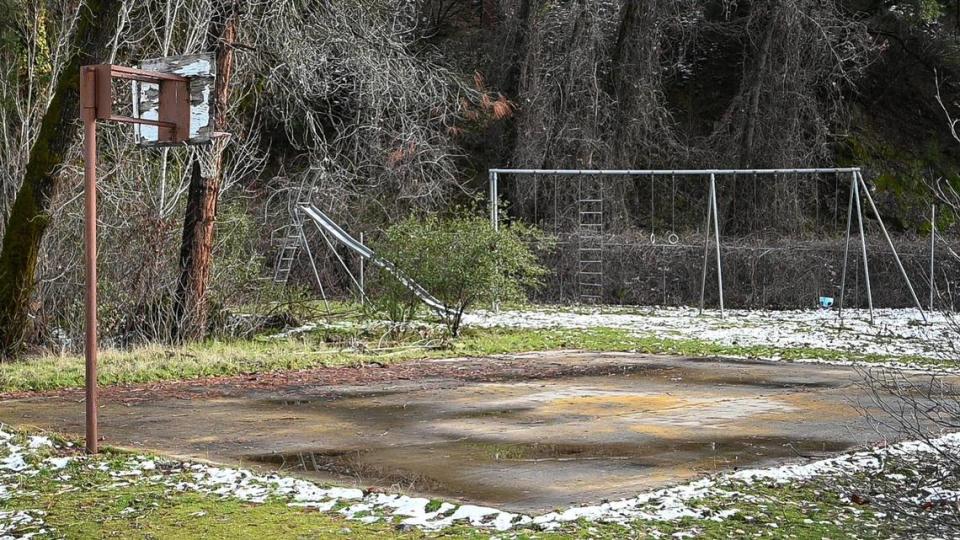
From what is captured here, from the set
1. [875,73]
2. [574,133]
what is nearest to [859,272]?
[574,133]

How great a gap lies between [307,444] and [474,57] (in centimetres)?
1998

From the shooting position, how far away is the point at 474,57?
26.9 m

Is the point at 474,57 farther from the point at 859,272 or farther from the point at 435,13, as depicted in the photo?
the point at 859,272

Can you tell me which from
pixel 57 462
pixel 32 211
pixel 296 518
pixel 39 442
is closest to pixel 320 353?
pixel 32 211


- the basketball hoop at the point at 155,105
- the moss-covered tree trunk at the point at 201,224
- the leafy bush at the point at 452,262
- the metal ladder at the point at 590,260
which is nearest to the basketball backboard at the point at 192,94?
the basketball hoop at the point at 155,105

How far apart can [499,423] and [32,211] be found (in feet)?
21.6

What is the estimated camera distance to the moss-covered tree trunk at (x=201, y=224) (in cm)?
1419

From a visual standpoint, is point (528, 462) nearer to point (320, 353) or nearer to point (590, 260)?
point (320, 353)

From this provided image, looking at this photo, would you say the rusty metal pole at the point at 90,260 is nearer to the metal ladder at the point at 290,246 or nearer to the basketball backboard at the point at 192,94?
the basketball backboard at the point at 192,94

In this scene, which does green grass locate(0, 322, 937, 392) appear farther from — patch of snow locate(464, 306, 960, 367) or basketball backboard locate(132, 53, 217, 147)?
basketball backboard locate(132, 53, 217, 147)

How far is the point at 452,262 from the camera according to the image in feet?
48.8

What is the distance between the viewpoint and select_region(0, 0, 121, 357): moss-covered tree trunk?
41.7 ft

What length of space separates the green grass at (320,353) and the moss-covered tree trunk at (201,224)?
48 centimetres

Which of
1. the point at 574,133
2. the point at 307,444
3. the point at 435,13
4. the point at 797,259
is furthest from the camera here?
the point at 435,13
